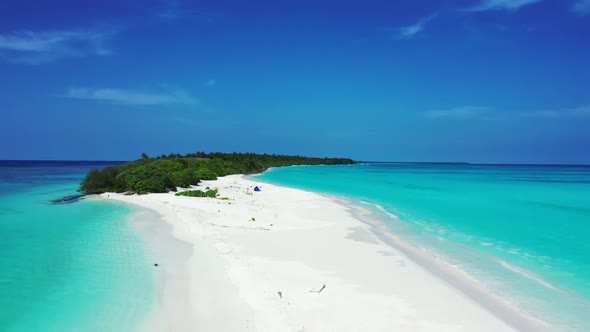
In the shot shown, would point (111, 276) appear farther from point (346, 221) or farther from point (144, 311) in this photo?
point (346, 221)

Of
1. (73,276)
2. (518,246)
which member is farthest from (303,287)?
(518,246)

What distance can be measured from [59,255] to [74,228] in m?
5.86

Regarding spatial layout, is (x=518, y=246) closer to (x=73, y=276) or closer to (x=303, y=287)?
(x=303, y=287)

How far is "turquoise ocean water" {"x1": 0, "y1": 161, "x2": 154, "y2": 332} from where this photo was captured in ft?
29.2

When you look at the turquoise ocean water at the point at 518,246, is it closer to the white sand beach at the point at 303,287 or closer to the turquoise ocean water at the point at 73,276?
the white sand beach at the point at 303,287

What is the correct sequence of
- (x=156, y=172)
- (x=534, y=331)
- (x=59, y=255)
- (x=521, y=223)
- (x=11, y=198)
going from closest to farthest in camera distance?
(x=534, y=331) < (x=59, y=255) < (x=521, y=223) < (x=11, y=198) < (x=156, y=172)

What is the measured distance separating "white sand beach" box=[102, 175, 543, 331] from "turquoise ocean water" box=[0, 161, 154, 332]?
86 cm

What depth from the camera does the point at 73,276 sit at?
11930mm

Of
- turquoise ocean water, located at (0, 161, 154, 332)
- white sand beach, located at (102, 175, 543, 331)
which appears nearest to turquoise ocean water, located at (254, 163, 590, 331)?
white sand beach, located at (102, 175, 543, 331)

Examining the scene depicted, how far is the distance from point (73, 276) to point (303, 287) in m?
7.09

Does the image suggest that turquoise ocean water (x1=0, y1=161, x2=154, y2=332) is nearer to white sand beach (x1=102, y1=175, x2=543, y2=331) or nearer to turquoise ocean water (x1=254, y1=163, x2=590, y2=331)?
white sand beach (x1=102, y1=175, x2=543, y2=331)

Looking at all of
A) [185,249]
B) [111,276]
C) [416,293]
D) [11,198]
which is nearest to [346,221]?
[185,249]

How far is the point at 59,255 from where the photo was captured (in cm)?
1433

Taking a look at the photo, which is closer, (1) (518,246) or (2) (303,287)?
(2) (303,287)
